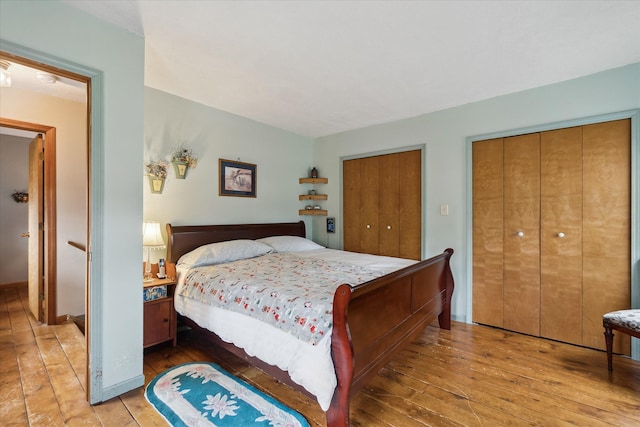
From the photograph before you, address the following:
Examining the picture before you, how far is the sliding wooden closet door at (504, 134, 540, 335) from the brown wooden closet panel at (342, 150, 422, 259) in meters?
0.95

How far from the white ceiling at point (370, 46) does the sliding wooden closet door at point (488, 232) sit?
658mm

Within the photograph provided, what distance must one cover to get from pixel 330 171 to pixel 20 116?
3483mm

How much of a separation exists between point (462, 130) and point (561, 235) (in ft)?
4.73

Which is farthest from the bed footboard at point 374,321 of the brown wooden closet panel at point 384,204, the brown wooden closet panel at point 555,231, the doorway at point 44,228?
the doorway at point 44,228

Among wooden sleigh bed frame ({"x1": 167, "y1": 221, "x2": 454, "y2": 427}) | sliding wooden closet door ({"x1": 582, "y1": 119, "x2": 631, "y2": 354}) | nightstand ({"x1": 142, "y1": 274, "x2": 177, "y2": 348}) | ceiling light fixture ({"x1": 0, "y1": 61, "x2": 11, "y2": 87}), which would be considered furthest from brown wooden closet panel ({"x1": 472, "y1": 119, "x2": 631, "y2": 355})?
ceiling light fixture ({"x1": 0, "y1": 61, "x2": 11, "y2": 87})

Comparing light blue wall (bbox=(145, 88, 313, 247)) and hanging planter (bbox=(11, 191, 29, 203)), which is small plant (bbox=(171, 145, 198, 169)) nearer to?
light blue wall (bbox=(145, 88, 313, 247))

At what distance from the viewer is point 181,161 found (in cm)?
306

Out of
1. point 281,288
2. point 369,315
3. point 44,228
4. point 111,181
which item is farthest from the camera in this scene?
point 44,228

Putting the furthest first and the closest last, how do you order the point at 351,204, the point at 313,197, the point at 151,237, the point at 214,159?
the point at 313,197 < the point at 351,204 < the point at 214,159 < the point at 151,237

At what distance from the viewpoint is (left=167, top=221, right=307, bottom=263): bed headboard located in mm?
2961

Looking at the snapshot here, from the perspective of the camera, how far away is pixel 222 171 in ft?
11.6

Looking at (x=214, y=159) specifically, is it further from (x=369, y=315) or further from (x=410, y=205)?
(x=369, y=315)

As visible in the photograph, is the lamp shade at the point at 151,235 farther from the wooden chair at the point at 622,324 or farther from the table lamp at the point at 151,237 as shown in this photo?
the wooden chair at the point at 622,324

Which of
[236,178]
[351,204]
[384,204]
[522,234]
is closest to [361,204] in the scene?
[351,204]
